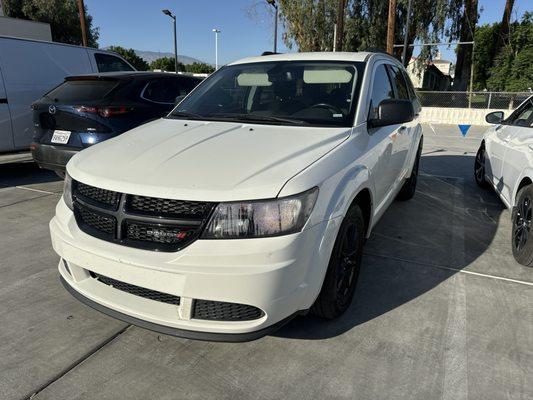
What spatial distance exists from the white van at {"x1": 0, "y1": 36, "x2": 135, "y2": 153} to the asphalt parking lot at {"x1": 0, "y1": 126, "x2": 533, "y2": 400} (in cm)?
309

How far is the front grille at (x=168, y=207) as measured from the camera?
83.4 inches

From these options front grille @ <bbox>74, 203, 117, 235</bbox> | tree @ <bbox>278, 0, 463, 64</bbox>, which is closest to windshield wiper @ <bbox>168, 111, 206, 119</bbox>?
front grille @ <bbox>74, 203, 117, 235</bbox>

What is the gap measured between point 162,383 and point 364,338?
124 centimetres

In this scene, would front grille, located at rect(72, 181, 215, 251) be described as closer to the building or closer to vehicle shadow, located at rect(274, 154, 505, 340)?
Answer: vehicle shadow, located at rect(274, 154, 505, 340)

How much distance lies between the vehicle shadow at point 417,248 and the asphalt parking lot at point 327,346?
2 centimetres

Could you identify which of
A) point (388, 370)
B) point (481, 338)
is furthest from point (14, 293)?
point (481, 338)

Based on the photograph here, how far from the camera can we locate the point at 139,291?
2.36 meters

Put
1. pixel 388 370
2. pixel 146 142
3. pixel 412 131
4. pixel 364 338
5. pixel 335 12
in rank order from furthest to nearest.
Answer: pixel 335 12 → pixel 412 131 → pixel 146 142 → pixel 364 338 → pixel 388 370

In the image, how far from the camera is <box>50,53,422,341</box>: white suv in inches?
82.3

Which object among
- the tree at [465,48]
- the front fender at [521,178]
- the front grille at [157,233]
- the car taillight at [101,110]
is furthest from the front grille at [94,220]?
the tree at [465,48]

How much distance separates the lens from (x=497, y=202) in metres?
5.96

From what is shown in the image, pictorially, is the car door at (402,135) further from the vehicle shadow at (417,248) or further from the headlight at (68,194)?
the headlight at (68,194)

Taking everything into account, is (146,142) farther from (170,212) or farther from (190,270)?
(190,270)

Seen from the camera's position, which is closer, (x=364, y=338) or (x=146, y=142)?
(x=364, y=338)
